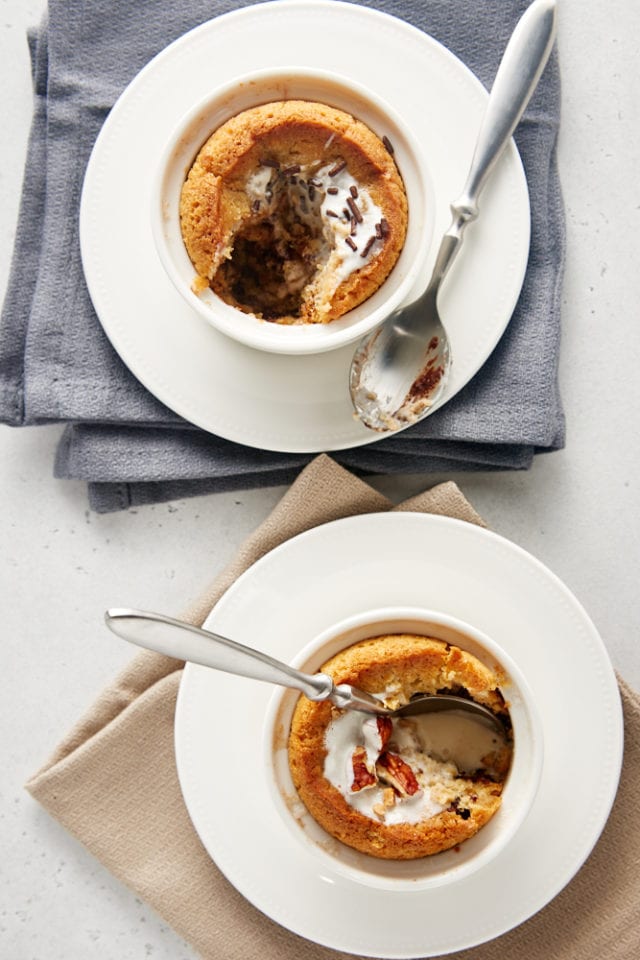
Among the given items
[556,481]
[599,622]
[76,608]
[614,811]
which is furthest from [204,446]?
[614,811]

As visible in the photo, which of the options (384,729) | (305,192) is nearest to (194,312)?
(305,192)

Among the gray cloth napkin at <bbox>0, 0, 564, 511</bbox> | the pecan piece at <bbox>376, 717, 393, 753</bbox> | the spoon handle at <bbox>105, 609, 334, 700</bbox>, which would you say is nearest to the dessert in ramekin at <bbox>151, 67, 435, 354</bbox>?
the gray cloth napkin at <bbox>0, 0, 564, 511</bbox>

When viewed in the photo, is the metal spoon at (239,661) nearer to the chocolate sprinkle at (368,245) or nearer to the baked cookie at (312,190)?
the baked cookie at (312,190)

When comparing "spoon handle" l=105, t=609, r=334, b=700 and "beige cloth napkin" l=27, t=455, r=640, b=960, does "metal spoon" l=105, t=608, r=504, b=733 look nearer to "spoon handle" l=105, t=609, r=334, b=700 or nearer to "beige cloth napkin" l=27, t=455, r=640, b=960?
"spoon handle" l=105, t=609, r=334, b=700

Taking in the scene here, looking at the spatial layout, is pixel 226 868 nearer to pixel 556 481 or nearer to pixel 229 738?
pixel 229 738

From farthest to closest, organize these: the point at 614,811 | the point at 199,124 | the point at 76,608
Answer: the point at 76,608
the point at 614,811
the point at 199,124
